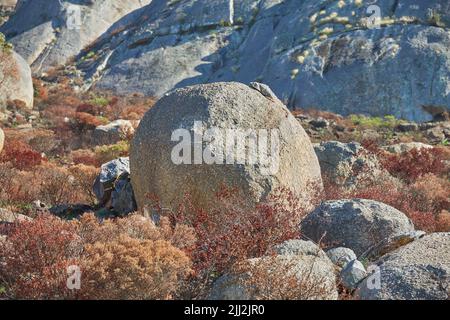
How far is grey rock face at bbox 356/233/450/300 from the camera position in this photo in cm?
570

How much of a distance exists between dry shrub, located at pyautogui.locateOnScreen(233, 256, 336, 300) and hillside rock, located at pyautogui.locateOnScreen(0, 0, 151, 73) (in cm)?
4244

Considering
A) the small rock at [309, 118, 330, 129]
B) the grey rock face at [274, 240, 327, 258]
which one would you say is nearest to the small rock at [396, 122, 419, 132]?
the small rock at [309, 118, 330, 129]

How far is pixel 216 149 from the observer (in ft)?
28.2

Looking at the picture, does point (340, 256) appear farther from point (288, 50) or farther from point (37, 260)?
point (288, 50)

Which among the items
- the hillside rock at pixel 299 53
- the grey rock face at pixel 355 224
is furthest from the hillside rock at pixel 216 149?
the hillside rock at pixel 299 53

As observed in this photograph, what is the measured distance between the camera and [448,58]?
94.5 feet

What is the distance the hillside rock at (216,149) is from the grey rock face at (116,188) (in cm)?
66

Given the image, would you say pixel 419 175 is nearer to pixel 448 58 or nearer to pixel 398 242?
pixel 398 242

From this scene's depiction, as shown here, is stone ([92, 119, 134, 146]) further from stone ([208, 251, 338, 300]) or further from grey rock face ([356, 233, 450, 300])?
stone ([208, 251, 338, 300])

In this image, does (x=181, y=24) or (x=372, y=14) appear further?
(x=181, y=24)

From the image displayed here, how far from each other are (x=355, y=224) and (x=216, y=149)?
223 cm
